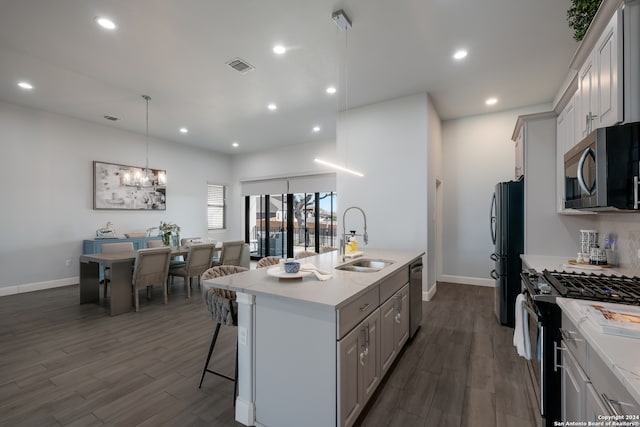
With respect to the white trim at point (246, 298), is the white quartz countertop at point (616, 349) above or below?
above

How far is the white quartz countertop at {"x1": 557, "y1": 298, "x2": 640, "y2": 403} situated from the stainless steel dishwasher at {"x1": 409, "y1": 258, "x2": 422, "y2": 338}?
1.56 metres

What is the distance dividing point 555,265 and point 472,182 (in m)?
2.94

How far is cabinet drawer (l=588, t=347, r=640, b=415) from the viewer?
813 mm

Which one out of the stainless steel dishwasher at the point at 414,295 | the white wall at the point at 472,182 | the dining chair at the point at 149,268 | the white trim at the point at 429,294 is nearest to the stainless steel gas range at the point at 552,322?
the stainless steel dishwasher at the point at 414,295

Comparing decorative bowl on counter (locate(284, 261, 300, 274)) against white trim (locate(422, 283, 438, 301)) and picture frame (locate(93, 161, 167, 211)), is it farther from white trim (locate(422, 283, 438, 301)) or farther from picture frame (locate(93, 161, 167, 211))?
picture frame (locate(93, 161, 167, 211))

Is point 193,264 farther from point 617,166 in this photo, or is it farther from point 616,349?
point 617,166

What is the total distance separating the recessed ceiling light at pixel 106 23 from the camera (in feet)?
8.50

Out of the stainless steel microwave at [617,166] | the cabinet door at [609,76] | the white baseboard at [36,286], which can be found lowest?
the white baseboard at [36,286]

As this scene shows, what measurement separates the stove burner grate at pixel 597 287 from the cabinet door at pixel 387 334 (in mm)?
1076

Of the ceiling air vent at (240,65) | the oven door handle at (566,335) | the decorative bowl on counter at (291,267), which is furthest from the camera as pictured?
the ceiling air vent at (240,65)

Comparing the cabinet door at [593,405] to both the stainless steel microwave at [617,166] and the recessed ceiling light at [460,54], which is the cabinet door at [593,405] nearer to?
the stainless steel microwave at [617,166]

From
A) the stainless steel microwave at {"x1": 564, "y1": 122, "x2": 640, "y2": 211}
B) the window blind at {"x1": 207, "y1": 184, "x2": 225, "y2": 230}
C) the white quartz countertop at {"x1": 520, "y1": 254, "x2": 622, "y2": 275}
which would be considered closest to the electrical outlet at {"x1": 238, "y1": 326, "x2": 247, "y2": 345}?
the stainless steel microwave at {"x1": 564, "y1": 122, "x2": 640, "y2": 211}

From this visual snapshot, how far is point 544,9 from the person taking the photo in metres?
2.51

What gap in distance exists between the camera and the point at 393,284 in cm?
236
